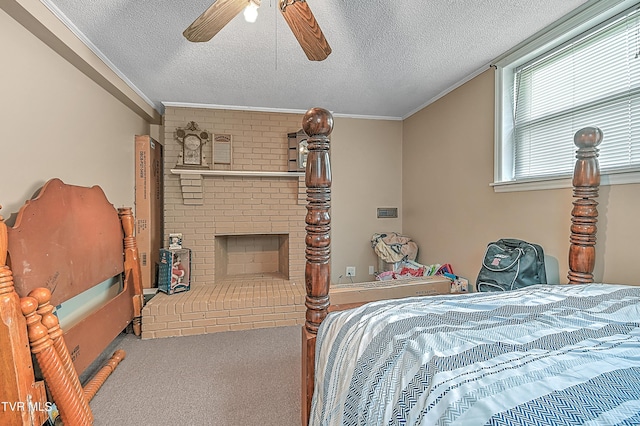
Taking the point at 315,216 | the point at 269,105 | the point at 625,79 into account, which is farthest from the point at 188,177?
the point at 625,79

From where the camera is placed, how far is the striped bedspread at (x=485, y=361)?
462 mm

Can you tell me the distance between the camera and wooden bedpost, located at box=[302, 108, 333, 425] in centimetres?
106

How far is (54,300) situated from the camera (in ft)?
4.91

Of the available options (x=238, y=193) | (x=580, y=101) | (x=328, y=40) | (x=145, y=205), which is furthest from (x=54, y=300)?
(x=580, y=101)

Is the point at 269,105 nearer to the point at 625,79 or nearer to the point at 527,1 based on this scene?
the point at 527,1

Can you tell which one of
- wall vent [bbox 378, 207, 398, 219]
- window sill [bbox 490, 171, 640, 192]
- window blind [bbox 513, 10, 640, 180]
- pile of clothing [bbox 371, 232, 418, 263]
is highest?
window blind [bbox 513, 10, 640, 180]

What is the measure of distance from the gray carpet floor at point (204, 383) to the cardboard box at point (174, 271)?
1.76ft

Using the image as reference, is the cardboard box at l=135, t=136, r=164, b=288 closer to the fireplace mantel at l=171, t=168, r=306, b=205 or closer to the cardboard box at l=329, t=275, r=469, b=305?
the fireplace mantel at l=171, t=168, r=306, b=205

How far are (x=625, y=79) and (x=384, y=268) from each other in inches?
105

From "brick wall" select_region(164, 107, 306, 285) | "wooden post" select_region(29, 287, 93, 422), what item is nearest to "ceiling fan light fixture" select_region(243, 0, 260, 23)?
"wooden post" select_region(29, 287, 93, 422)

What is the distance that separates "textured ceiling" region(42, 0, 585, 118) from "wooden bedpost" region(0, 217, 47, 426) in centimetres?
142

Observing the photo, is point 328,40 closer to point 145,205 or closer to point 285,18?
point 285,18

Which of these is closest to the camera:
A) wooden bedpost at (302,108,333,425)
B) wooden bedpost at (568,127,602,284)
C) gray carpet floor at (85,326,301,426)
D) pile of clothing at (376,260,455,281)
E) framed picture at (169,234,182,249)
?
wooden bedpost at (302,108,333,425)

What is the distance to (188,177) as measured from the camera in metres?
3.13
